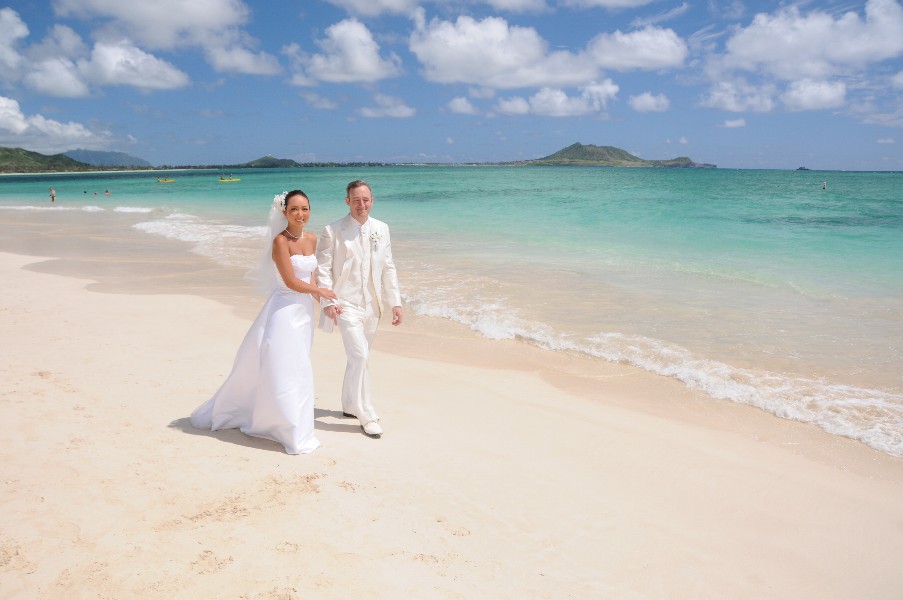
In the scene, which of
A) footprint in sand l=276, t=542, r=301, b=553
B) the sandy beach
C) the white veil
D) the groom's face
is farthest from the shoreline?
footprint in sand l=276, t=542, r=301, b=553

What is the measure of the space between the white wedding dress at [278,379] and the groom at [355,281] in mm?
338

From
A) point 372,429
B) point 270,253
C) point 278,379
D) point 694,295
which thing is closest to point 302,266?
point 270,253

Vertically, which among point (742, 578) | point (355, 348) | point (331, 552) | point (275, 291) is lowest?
point (742, 578)

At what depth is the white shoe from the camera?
16.3ft

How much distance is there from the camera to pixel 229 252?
54.2ft

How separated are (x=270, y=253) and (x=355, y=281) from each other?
2.57ft

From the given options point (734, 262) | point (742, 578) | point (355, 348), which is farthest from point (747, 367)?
point (734, 262)

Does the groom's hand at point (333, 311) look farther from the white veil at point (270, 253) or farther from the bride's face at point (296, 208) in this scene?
the bride's face at point (296, 208)

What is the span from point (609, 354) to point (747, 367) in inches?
67.5

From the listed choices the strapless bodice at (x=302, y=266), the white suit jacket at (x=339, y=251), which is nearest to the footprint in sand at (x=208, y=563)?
the strapless bodice at (x=302, y=266)

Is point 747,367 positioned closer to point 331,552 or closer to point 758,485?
point 758,485

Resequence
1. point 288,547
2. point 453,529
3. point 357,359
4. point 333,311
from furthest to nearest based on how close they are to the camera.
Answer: point 357,359, point 333,311, point 453,529, point 288,547

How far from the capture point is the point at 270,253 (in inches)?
187

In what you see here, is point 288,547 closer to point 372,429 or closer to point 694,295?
point 372,429
